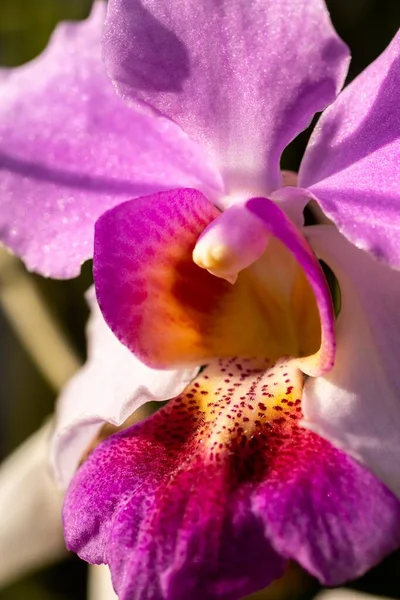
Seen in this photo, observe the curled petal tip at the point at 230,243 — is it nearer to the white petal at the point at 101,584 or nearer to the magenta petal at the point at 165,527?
the magenta petal at the point at 165,527

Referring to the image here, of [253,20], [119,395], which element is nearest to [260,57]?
[253,20]

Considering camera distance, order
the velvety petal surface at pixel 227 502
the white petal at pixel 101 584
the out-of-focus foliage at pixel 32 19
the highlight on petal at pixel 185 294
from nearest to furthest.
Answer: the velvety petal surface at pixel 227 502 < the highlight on petal at pixel 185 294 < the white petal at pixel 101 584 < the out-of-focus foliage at pixel 32 19

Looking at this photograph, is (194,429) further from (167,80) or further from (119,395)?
(167,80)

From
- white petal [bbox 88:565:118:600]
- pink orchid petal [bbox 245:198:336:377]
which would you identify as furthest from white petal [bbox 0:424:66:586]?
pink orchid petal [bbox 245:198:336:377]

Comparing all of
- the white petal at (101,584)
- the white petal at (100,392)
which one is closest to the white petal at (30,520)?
the white petal at (101,584)

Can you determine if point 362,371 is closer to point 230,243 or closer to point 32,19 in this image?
point 230,243

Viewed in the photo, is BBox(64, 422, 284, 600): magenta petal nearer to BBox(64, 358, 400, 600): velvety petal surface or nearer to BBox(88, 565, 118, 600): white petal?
BBox(64, 358, 400, 600): velvety petal surface
